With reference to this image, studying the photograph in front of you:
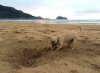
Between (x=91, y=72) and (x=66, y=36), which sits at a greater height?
(x=66, y=36)

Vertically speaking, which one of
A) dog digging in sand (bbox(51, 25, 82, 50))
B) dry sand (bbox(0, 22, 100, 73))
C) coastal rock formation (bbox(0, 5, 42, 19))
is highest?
dog digging in sand (bbox(51, 25, 82, 50))

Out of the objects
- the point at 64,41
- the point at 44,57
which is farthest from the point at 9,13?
the point at 44,57

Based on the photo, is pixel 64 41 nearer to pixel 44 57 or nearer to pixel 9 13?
pixel 44 57

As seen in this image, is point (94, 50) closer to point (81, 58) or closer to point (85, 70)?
point (81, 58)

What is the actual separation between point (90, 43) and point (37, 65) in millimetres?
3396

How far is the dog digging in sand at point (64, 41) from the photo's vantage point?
404 inches

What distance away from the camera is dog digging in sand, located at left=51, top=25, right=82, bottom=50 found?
10250 millimetres

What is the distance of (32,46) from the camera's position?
1070 cm

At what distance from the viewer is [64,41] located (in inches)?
421

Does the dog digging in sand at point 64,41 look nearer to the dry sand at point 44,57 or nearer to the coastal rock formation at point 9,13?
the dry sand at point 44,57

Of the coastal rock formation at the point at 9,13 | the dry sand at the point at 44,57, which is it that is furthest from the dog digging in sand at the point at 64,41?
the coastal rock formation at the point at 9,13

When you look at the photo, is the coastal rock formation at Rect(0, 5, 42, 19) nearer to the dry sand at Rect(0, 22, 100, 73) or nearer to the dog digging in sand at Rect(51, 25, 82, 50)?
the dry sand at Rect(0, 22, 100, 73)

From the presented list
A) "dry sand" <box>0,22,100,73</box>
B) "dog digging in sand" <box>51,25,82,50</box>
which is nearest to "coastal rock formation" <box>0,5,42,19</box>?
"dry sand" <box>0,22,100,73</box>

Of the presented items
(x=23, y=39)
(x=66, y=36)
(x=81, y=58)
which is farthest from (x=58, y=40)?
(x=23, y=39)
